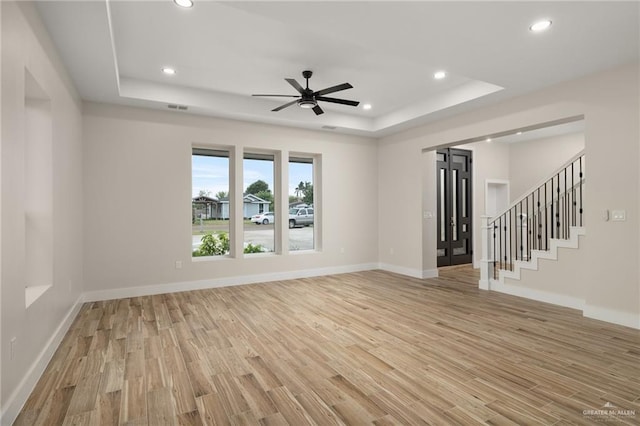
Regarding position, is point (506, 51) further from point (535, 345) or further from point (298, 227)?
point (298, 227)

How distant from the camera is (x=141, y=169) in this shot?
531 cm

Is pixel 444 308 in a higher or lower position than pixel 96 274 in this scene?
lower

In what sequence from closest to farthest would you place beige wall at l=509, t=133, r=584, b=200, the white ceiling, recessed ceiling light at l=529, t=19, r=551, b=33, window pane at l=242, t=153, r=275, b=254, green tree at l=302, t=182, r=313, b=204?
the white ceiling
recessed ceiling light at l=529, t=19, r=551, b=33
window pane at l=242, t=153, r=275, b=254
green tree at l=302, t=182, r=313, b=204
beige wall at l=509, t=133, r=584, b=200

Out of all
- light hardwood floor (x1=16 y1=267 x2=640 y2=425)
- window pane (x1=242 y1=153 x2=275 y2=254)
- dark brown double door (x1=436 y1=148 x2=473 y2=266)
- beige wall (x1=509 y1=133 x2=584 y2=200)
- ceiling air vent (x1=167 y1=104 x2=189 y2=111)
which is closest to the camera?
light hardwood floor (x1=16 y1=267 x2=640 y2=425)

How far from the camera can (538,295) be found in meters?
4.94

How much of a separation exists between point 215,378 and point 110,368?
0.97 metres

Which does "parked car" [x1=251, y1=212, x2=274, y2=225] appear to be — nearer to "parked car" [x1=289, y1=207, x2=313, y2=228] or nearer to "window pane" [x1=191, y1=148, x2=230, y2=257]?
"parked car" [x1=289, y1=207, x2=313, y2=228]

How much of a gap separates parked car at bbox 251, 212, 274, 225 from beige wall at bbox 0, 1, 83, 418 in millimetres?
3199

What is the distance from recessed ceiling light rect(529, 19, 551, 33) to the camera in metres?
3.02

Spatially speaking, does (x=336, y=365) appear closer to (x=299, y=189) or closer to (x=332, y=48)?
(x=332, y=48)

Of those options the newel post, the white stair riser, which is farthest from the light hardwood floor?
the newel post

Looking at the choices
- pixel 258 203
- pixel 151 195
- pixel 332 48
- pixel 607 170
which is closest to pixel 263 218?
pixel 258 203

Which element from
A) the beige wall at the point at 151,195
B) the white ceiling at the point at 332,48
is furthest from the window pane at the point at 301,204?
the white ceiling at the point at 332,48

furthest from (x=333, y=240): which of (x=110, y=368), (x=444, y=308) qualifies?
(x=110, y=368)
